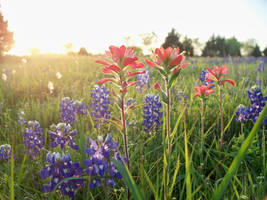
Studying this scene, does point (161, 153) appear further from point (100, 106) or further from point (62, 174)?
point (100, 106)

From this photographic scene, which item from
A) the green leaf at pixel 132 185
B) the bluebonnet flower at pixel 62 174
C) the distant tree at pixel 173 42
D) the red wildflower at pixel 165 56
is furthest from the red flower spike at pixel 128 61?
the distant tree at pixel 173 42

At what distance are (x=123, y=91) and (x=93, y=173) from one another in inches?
25.6

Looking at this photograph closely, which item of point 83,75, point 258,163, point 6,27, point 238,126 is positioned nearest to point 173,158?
point 258,163

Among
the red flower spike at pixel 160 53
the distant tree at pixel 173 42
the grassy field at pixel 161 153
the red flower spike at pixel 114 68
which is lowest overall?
the grassy field at pixel 161 153

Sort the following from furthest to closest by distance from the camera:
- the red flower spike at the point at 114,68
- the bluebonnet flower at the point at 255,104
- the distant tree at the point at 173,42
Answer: the distant tree at the point at 173,42, the bluebonnet flower at the point at 255,104, the red flower spike at the point at 114,68

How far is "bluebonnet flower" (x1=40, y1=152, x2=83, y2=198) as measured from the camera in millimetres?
1546

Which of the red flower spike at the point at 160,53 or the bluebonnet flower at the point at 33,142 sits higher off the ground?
the red flower spike at the point at 160,53

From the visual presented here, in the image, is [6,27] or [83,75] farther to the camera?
[6,27]

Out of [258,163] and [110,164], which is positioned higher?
[110,164]

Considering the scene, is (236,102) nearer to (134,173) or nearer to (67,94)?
(134,173)

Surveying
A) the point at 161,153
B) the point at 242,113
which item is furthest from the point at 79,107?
the point at 242,113

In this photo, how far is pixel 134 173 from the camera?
2.01 metres

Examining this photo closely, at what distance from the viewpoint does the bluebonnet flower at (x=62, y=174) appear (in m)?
1.55

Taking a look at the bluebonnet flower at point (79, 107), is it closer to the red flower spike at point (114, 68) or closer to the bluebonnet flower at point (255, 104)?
the red flower spike at point (114, 68)
